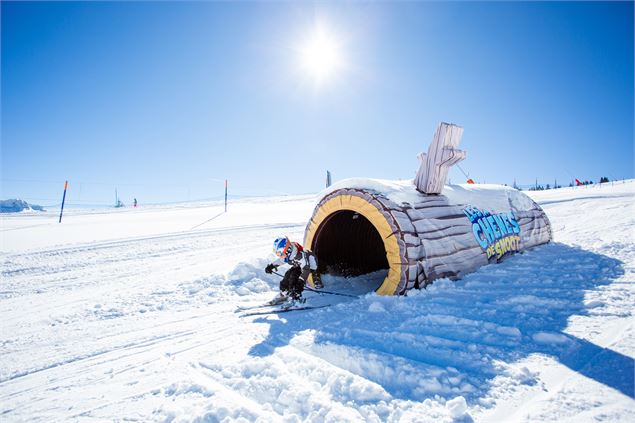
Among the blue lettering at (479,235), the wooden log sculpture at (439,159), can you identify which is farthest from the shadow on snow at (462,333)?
the wooden log sculpture at (439,159)

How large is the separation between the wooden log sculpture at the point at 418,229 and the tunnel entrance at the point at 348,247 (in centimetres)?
2

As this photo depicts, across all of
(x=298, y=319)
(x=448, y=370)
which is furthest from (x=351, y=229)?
(x=448, y=370)

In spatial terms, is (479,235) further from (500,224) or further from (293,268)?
(293,268)

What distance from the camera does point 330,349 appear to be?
279cm

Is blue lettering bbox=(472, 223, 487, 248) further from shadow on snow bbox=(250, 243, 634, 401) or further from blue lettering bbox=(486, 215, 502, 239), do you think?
shadow on snow bbox=(250, 243, 634, 401)

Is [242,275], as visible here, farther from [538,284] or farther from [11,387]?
[538,284]

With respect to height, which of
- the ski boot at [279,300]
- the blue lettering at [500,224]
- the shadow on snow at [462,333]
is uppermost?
the blue lettering at [500,224]

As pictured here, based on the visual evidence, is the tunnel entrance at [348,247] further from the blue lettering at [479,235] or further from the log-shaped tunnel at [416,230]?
the blue lettering at [479,235]

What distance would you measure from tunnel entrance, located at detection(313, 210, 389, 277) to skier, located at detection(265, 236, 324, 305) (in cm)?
62

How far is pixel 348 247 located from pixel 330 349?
149 inches

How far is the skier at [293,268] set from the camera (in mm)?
4551

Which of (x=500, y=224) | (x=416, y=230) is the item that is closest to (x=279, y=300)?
(x=416, y=230)

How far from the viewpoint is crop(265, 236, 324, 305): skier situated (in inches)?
179

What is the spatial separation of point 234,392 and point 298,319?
161cm
